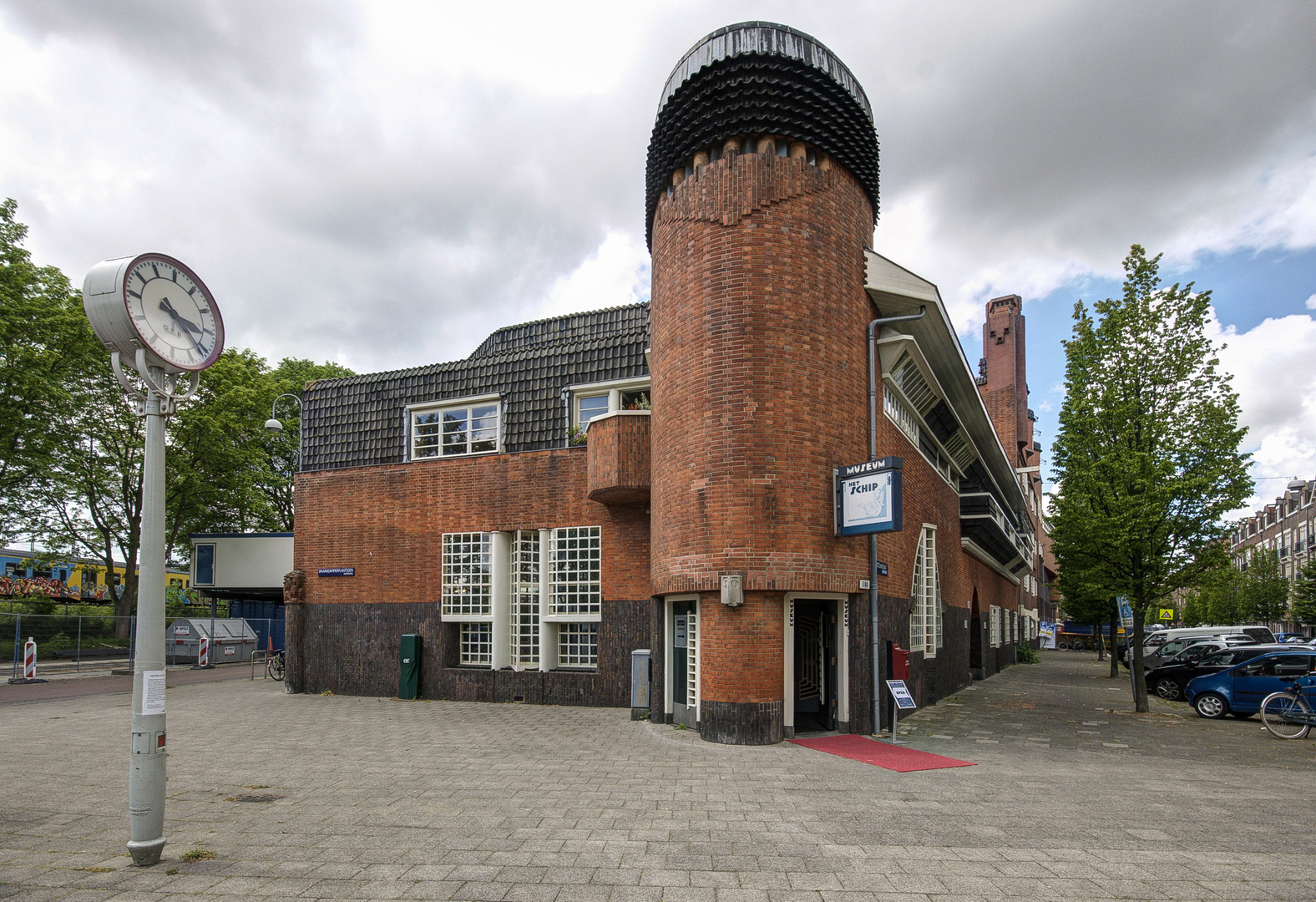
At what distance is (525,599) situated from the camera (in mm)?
17750

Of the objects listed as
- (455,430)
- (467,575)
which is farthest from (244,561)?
(467,575)

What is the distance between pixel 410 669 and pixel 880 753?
11284mm

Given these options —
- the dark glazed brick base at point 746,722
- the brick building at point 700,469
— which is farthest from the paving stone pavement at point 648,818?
the brick building at point 700,469

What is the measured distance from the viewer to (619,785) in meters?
8.91

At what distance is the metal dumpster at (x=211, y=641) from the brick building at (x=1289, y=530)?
2769 inches

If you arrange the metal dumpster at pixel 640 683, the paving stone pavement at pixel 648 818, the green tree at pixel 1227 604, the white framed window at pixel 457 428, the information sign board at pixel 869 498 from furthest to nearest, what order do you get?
the green tree at pixel 1227 604
the white framed window at pixel 457 428
the metal dumpster at pixel 640 683
the information sign board at pixel 869 498
the paving stone pavement at pixel 648 818

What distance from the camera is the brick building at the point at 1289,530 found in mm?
71062

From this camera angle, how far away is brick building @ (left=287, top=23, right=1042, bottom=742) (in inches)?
473

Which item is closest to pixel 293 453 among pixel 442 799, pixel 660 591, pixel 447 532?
pixel 447 532

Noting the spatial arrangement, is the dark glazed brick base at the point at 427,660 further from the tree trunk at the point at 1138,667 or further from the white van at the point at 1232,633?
the white van at the point at 1232,633

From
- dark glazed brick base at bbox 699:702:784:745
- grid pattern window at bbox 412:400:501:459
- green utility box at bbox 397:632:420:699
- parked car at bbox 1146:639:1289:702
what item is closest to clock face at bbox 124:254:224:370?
dark glazed brick base at bbox 699:702:784:745

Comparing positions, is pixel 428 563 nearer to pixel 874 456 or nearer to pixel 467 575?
pixel 467 575

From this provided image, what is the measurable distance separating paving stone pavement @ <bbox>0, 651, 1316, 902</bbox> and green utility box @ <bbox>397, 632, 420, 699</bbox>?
4.64m

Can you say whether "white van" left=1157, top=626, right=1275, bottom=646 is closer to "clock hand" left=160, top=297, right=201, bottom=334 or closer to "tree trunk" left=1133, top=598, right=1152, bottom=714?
"tree trunk" left=1133, top=598, right=1152, bottom=714
